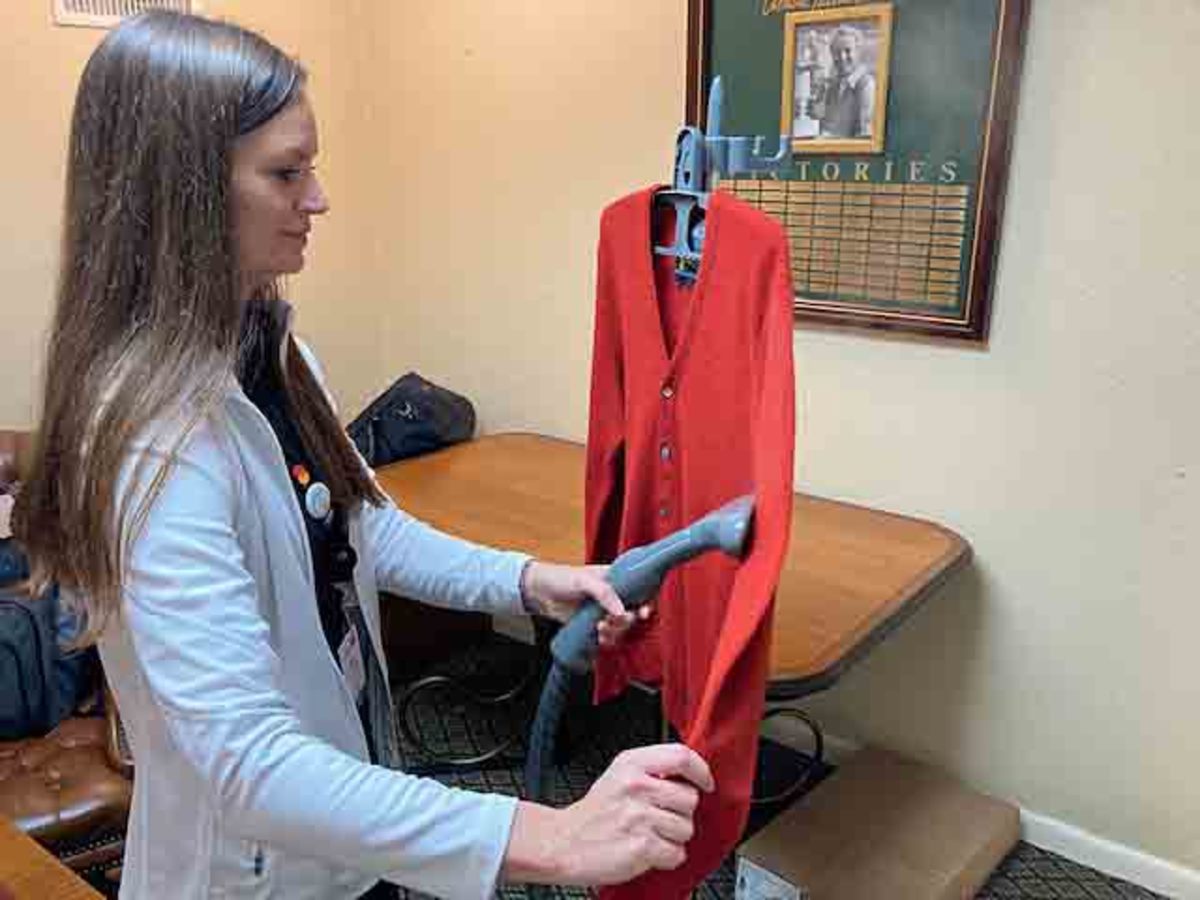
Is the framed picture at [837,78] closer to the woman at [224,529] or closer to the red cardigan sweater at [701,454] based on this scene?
the red cardigan sweater at [701,454]

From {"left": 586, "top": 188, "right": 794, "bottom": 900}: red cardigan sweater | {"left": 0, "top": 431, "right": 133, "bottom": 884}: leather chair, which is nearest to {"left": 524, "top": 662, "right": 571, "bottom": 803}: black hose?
{"left": 586, "top": 188, "right": 794, "bottom": 900}: red cardigan sweater

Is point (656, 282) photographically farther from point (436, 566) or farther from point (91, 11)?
point (91, 11)

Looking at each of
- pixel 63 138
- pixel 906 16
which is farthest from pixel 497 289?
pixel 906 16

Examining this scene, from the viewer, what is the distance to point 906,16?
1.90 meters

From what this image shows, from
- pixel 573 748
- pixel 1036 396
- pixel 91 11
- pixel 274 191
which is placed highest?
pixel 91 11

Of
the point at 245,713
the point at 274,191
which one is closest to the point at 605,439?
the point at 274,191

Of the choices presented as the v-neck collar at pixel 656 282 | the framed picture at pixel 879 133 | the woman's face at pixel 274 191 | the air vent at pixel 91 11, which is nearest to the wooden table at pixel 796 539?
the framed picture at pixel 879 133

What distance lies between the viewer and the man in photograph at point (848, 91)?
1.96 metres

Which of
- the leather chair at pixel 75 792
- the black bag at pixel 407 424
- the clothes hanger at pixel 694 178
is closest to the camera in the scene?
the clothes hanger at pixel 694 178

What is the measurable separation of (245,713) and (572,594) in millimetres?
418

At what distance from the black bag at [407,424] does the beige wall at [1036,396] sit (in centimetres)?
33

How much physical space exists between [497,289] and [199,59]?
194cm

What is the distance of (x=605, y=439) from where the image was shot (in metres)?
1.48

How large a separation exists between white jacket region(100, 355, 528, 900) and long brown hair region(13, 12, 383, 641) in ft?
0.13
